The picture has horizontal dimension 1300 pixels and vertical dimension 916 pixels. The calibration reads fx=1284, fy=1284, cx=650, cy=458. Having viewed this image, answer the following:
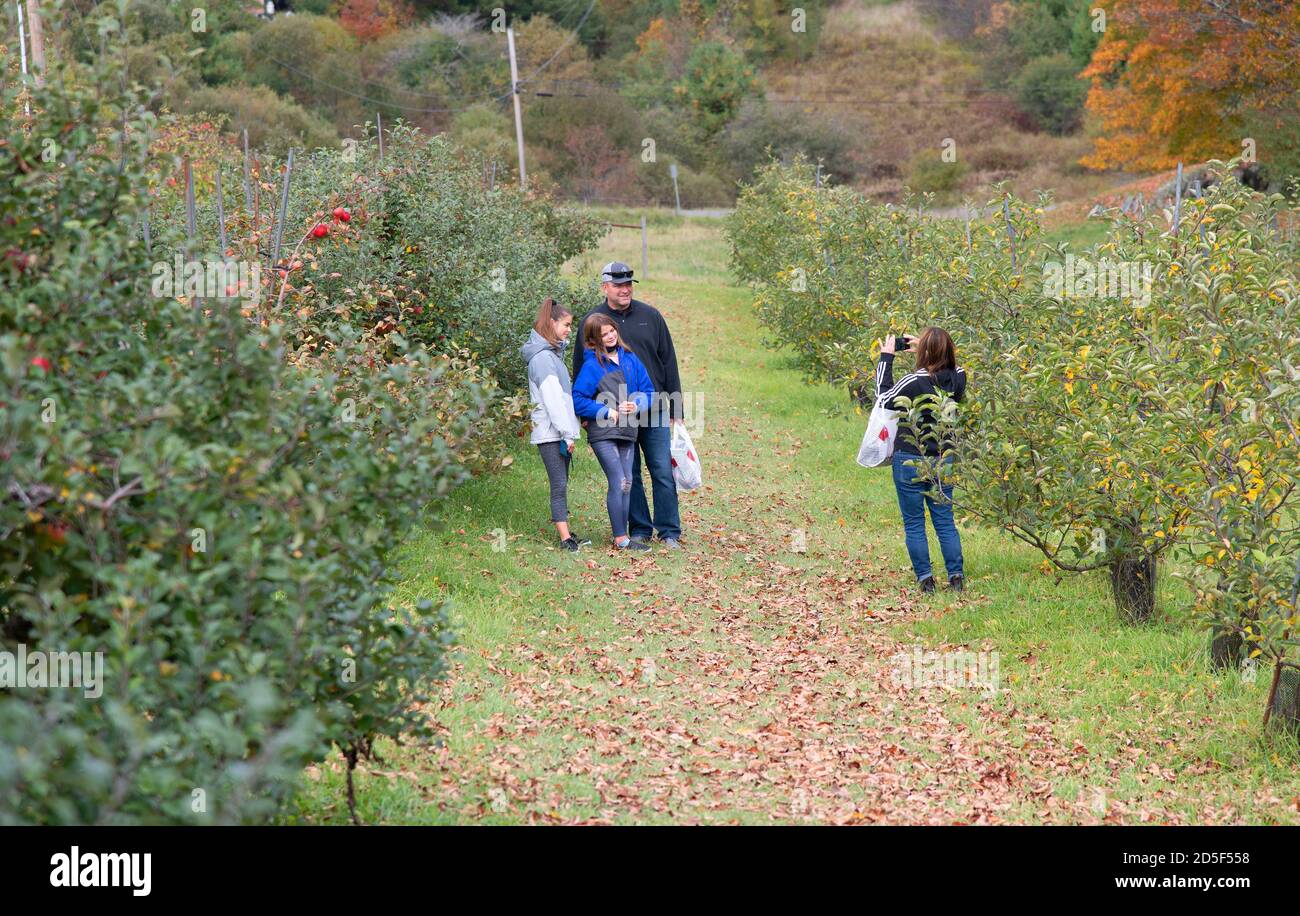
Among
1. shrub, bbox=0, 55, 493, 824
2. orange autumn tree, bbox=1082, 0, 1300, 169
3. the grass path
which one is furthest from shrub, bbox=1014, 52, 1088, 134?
shrub, bbox=0, 55, 493, 824

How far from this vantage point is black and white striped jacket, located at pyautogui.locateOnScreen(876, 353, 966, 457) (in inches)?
348

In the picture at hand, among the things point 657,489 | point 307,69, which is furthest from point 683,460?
point 307,69

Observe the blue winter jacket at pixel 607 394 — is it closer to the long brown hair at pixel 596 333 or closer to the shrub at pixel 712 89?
the long brown hair at pixel 596 333

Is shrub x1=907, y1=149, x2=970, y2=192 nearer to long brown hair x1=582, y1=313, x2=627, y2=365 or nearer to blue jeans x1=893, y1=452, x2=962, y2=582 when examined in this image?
long brown hair x1=582, y1=313, x2=627, y2=365

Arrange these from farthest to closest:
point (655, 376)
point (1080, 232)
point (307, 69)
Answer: point (307, 69) → point (1080, 232) → point (655, 376)

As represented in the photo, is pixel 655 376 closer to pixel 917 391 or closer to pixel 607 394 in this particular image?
pixel 607 394

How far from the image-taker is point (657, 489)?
10.7 meters

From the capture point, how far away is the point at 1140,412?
7945 mm

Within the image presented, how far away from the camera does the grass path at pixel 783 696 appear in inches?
228

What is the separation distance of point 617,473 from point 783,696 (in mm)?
Answer: 3194

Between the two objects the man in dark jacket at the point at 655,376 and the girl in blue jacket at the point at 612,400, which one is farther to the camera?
the man in dark jacket at the point at 655,376

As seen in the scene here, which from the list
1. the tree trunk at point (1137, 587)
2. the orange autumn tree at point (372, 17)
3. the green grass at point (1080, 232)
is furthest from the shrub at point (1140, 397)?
the orange autumn tree at point (372, 17)

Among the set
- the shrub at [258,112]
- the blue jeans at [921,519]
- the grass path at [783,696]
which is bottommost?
the grass path at [783,696]

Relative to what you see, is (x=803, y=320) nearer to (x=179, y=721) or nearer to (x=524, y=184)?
(x=524, y=184)
